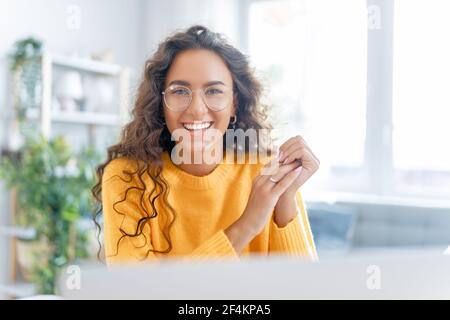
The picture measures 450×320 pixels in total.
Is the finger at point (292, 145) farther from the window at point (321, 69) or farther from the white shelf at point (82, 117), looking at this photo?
the white shelf at point (82, 117)

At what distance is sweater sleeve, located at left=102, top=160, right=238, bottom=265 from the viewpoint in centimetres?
46

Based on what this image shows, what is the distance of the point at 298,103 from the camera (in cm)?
71

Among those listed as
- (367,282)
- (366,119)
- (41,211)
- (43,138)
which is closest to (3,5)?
(43,138)

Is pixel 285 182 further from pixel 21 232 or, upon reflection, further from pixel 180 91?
pixel 21 232

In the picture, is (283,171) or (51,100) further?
(51,100)

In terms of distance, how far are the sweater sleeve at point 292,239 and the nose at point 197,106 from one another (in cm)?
14

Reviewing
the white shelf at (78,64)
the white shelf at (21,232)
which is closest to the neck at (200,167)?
the white shelf at (78,64)

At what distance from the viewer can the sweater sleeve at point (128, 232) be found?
0.46 metres

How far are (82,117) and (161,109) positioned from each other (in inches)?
47.9

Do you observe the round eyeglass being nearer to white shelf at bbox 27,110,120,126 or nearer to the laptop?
the laptop

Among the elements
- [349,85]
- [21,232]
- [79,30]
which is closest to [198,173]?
[349,85]

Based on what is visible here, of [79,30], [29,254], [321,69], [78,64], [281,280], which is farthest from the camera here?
[78,64]

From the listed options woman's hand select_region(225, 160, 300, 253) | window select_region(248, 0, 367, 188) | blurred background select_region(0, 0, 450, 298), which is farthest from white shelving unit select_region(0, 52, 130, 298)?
woman's hand select_region(225, 160, 300, 253)

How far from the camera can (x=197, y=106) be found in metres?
0.48
